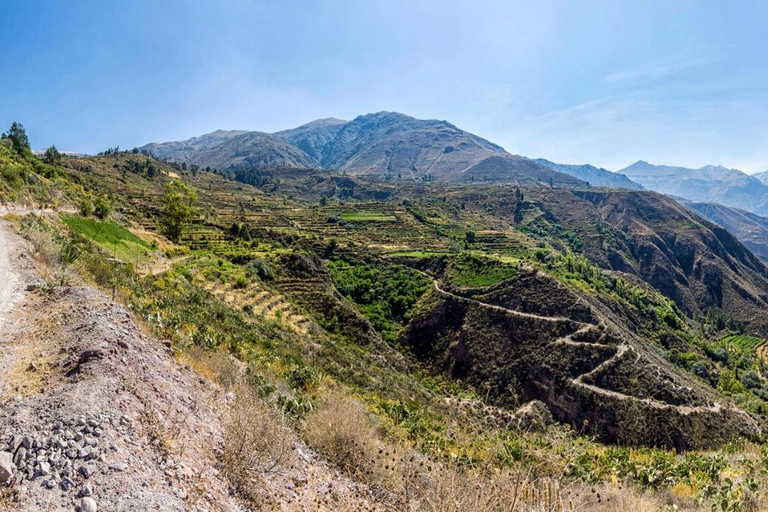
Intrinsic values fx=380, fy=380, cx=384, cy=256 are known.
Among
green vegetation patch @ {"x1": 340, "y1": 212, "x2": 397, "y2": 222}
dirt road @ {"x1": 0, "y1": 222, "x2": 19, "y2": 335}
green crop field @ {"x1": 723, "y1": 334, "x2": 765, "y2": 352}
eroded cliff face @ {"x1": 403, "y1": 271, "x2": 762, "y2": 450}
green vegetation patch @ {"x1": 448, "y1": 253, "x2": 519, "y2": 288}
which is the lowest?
green crop field @ {"x1": 723, "y1": 334, "x2": 765, "y2": 352}

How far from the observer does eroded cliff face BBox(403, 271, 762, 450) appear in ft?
101

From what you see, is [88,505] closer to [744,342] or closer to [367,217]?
[367,217]

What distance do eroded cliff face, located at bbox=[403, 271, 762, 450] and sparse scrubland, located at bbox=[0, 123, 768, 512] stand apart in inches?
7.0

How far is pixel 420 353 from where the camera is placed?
1788 inches

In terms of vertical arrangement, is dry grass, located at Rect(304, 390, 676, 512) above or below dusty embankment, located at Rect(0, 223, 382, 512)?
below

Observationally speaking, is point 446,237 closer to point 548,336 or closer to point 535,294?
point 535,294

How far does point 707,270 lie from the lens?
406ft

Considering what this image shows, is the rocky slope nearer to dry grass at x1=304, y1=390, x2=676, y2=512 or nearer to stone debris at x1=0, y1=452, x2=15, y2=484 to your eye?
dry grass at x1=304, y1=390, x2=676, y2=512

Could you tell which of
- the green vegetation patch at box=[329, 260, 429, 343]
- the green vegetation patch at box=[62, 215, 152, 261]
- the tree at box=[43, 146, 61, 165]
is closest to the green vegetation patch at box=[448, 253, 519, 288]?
the green vegetation patch at box=[329, 260, 429, 343]

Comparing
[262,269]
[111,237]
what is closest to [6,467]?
[111,237]

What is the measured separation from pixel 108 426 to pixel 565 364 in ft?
128

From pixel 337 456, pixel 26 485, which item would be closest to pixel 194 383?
pixel 337 456

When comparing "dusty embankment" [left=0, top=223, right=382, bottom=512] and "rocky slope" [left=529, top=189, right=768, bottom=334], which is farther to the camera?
"rocky slope" [left=529, top=189, right=768, bottom=334]

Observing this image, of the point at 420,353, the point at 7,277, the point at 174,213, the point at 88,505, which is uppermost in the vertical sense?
the point at 174,213
